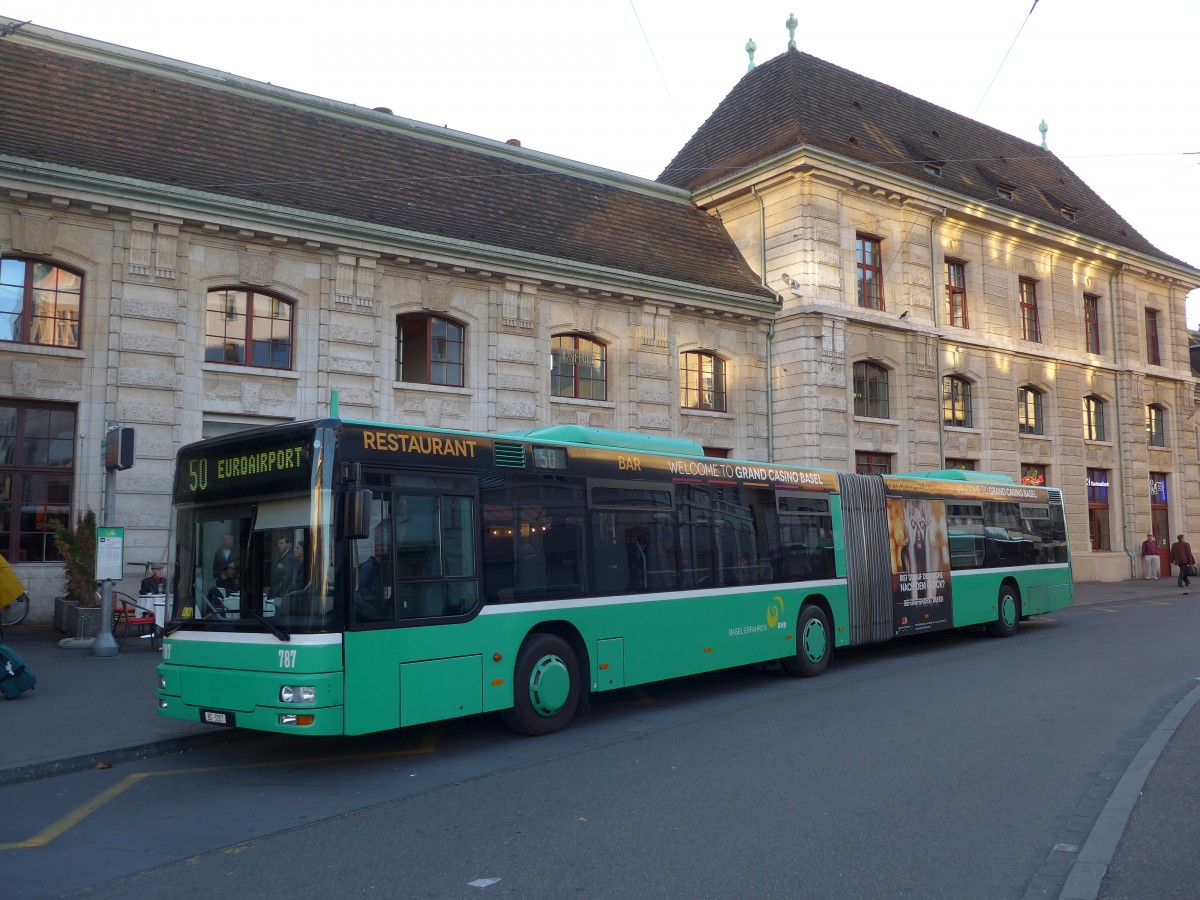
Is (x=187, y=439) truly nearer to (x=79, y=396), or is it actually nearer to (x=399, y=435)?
(x=79, y=396)

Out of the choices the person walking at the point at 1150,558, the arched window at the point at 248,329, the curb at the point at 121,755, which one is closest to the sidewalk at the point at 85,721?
the curb at the point at 121,755

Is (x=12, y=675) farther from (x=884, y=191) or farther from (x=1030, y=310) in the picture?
(x=1030, y=310)

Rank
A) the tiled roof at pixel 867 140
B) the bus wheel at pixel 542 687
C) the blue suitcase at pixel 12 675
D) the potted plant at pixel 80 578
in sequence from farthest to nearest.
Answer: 1. the tiled roof at pixel 867 140
2. the potted plant at pixel 80 578
3. the blue suitcase at pixel 12 675
4. the bus wheel at pixel 542 687

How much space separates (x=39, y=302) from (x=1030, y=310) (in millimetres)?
28359

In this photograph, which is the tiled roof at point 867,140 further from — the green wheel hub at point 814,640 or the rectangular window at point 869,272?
the green wheel hub at point 814,640

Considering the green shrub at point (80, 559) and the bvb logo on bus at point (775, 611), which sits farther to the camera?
the green shrub at point (80, 559)

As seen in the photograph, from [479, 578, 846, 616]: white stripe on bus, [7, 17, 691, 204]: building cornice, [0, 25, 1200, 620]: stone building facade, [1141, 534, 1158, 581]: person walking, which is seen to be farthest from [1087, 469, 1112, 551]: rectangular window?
[479, 578, 846, 616]: white stripe on bus

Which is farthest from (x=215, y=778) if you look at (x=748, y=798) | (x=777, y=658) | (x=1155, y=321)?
(x=1155, y=321)

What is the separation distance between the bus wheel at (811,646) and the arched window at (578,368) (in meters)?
9.83

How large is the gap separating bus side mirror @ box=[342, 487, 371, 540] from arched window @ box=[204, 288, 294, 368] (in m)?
11.3

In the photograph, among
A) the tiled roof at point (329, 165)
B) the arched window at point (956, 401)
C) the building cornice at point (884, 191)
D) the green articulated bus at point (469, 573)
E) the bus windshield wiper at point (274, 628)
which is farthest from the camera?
the arched window at point (956, 401)

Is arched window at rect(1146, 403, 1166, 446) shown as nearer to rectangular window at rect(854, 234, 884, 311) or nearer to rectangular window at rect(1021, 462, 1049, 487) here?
rectangular window at rect(1021, 462, 1049, 487)

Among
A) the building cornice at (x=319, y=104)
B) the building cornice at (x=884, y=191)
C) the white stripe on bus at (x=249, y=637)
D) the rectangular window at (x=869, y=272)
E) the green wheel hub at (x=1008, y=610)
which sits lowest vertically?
the green wheel hub at (x=1008, y=610)

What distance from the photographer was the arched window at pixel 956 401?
2919cm
